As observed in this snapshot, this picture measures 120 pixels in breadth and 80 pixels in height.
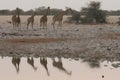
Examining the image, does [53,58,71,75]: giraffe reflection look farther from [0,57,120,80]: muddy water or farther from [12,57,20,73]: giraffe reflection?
A: [12,57,20,73]: giraffe reflection

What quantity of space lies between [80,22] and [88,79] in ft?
109

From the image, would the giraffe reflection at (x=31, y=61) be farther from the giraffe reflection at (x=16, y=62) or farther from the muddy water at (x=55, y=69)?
the giraffe reflection at (x=16, y=62)

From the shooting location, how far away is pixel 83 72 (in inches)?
624

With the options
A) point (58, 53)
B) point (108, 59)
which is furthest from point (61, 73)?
point (58, 53)

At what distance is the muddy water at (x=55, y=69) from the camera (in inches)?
587

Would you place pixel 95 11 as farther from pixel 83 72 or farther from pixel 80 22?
pixel 83 72

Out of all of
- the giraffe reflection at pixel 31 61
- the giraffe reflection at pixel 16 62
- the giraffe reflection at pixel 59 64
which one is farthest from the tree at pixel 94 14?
the giraffe reflection at pixel 59 64

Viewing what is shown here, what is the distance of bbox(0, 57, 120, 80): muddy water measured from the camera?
587 inches

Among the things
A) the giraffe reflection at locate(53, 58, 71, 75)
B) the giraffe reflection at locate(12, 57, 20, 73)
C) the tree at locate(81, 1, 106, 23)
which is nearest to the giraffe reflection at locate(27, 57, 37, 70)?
the giraffe reflection at locate(12, 57, 20, 73)

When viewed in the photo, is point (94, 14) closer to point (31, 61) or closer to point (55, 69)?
point (31, 61)

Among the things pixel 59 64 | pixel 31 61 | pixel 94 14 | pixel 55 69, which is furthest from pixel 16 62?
pixel 94 14

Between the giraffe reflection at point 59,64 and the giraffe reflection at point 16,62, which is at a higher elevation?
the giraffe reflection at point 59,64

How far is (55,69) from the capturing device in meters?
16.8

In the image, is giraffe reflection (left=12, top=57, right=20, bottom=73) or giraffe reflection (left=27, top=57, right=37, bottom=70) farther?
giraffe reflection (left=27, top=57, right=37, bottom=70)
